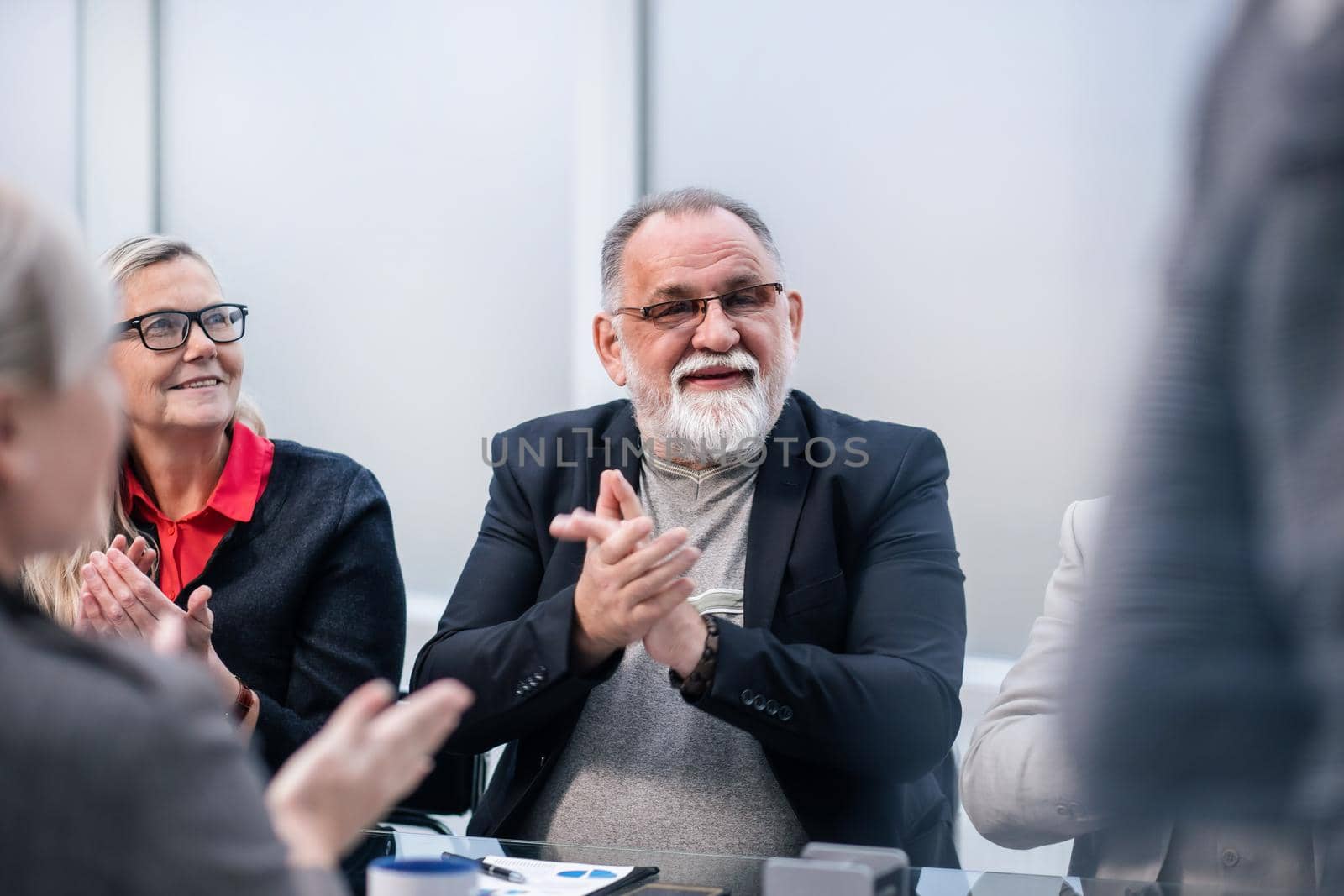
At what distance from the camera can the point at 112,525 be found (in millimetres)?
2703

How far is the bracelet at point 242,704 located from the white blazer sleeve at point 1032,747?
1.26m

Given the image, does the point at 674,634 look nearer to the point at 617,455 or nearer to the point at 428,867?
the point at 617,455

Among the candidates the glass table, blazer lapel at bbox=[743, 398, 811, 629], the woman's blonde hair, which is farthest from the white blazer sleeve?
the woman's blonde hair

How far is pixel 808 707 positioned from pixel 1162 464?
145 centimetres

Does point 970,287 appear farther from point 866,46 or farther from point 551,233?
point 551,233

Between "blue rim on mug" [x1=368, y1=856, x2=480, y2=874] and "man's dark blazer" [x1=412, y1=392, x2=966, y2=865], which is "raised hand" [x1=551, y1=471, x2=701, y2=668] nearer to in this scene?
"man's dark blazer" [x1=412, y1=392, x2=966, y2=865]

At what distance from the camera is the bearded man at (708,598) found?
6.86 feet

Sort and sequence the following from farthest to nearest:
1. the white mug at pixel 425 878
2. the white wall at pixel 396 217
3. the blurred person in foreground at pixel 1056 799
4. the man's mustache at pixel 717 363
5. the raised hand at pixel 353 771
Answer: the white wall at pixel 396 217, the man's mustache at pixel 717 363, the blurred person in foreground at pixel 1056 799, the white mug at pixel 425 878, the raised hand at pixel 353 771

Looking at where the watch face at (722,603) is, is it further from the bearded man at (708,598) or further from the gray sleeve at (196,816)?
the gray sleeve at (196,816)

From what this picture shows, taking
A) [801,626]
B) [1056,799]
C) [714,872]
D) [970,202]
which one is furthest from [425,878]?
[970,202]

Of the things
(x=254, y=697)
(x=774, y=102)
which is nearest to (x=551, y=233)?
(x=774, y=102)

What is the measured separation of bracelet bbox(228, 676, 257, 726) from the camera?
2.39 metres

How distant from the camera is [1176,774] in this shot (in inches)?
26.0

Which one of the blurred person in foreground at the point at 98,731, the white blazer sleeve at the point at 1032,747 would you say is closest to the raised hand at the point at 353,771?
the blurred person in foreground at the point at 98,731
